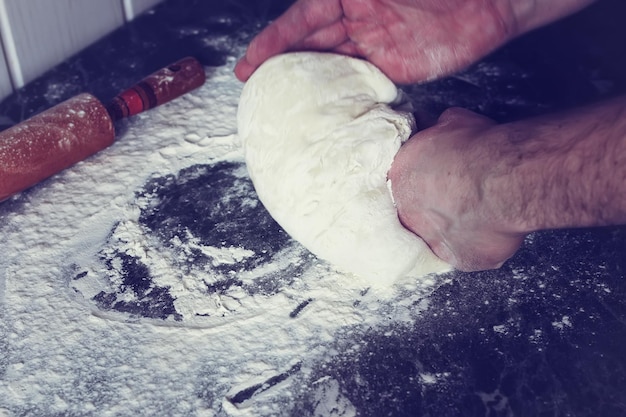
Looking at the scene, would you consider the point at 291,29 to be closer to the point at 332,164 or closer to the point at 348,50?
the point at 348,50

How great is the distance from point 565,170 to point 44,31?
4.58 feet

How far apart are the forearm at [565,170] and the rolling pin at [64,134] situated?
90 centimetres

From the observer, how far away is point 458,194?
4.50 ft

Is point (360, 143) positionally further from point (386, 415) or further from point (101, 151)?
point (101, 151)

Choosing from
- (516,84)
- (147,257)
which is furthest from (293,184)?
(516,84)

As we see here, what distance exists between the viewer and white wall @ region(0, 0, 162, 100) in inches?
71.9

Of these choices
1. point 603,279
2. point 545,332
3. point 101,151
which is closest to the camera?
point 545,332

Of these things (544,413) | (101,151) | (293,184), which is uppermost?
(293,184)

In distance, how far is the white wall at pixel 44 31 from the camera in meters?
1.83

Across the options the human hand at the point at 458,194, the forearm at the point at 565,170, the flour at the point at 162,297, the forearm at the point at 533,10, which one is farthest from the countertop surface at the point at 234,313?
the forearm at the point at 533,10

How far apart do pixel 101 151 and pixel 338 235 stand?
→ 2.26ft

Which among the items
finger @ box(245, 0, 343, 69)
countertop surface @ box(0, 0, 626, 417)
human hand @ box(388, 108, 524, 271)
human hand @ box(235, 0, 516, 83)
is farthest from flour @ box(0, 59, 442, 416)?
human hand @ box(235, 0, 516, 83)

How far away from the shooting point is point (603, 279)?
1.50m

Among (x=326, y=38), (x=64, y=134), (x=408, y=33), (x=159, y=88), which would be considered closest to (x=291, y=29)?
(x=326, y=38)
